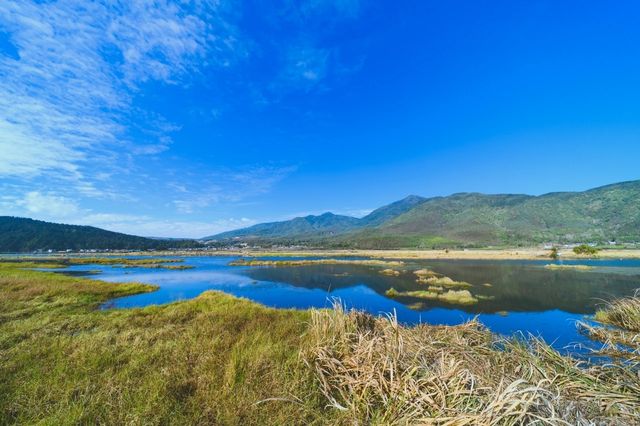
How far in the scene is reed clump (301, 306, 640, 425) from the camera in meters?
3.38

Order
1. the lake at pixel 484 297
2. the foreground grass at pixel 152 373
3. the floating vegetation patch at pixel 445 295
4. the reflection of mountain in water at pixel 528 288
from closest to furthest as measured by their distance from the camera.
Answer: the foreground grass at pixel 152 373 < the lake at pixel 484 297 < the reflection of mountain in water at pixel 528 288 < the floating vegetation patch at pixel 445 295

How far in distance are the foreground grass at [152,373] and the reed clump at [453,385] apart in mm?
833

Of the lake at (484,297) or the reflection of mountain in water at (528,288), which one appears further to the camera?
the reflection of mountain in water at (528,288)

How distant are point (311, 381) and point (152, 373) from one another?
360cm

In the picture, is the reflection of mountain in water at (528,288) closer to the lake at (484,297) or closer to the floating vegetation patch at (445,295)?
the lake at (484,297)

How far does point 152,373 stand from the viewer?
6344 mm

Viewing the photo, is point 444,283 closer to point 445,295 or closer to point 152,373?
point 445,295

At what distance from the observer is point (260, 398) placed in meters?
5.37

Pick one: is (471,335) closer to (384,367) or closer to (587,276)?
(384,367)

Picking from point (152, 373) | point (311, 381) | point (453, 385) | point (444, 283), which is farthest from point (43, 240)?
point (453, 385)

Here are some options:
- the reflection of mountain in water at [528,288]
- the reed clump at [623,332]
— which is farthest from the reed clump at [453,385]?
the reflection of mountain in water at [528,288]

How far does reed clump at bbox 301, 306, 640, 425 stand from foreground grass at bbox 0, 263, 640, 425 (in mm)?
25

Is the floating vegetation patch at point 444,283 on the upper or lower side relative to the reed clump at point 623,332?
lower

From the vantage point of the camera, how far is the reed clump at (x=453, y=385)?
3383mm
